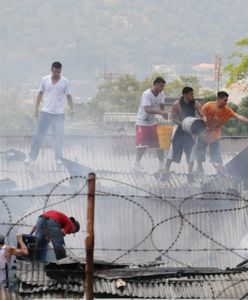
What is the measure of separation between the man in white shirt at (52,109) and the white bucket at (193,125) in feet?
5.77

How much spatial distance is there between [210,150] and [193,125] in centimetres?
72

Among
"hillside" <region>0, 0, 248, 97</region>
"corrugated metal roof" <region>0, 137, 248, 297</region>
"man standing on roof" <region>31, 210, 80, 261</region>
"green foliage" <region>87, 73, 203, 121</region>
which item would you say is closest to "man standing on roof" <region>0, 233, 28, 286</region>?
"man standing on roof" <region>31, 210, 80, 261</region>

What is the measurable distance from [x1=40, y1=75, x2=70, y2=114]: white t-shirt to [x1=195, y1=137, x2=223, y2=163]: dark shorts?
81.6 inches

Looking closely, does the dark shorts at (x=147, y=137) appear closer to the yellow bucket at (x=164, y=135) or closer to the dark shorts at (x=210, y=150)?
the yellow bucket at (x=164, y=135)

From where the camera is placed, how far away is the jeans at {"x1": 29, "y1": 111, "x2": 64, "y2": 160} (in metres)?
13.4

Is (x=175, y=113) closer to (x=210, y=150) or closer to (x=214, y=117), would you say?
(x=214, y=117)

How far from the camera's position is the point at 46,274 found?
8492 mm

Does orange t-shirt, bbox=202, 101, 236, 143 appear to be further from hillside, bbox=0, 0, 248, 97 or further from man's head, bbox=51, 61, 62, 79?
hillside, bbox=0, 0, 248, 97

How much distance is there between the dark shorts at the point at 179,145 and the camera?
13.1 metres

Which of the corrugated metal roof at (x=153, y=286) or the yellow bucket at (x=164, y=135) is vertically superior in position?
the yellow bucket at (x=164, y=135)

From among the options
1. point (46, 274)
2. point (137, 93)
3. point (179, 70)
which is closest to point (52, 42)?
point (179, 70)

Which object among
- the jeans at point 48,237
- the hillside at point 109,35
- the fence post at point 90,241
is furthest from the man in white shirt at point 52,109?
the hillside at point 109,35

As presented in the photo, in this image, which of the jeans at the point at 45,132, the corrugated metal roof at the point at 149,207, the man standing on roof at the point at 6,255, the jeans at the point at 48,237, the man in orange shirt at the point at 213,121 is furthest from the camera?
the jeans at the point at 45,132

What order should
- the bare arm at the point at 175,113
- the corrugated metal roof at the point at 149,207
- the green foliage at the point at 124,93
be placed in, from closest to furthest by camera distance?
1. the corrugated metal roof at the point at 149,207
2. the bare arm at the point at 175,113
3. the green foliage at the point at 124,93
